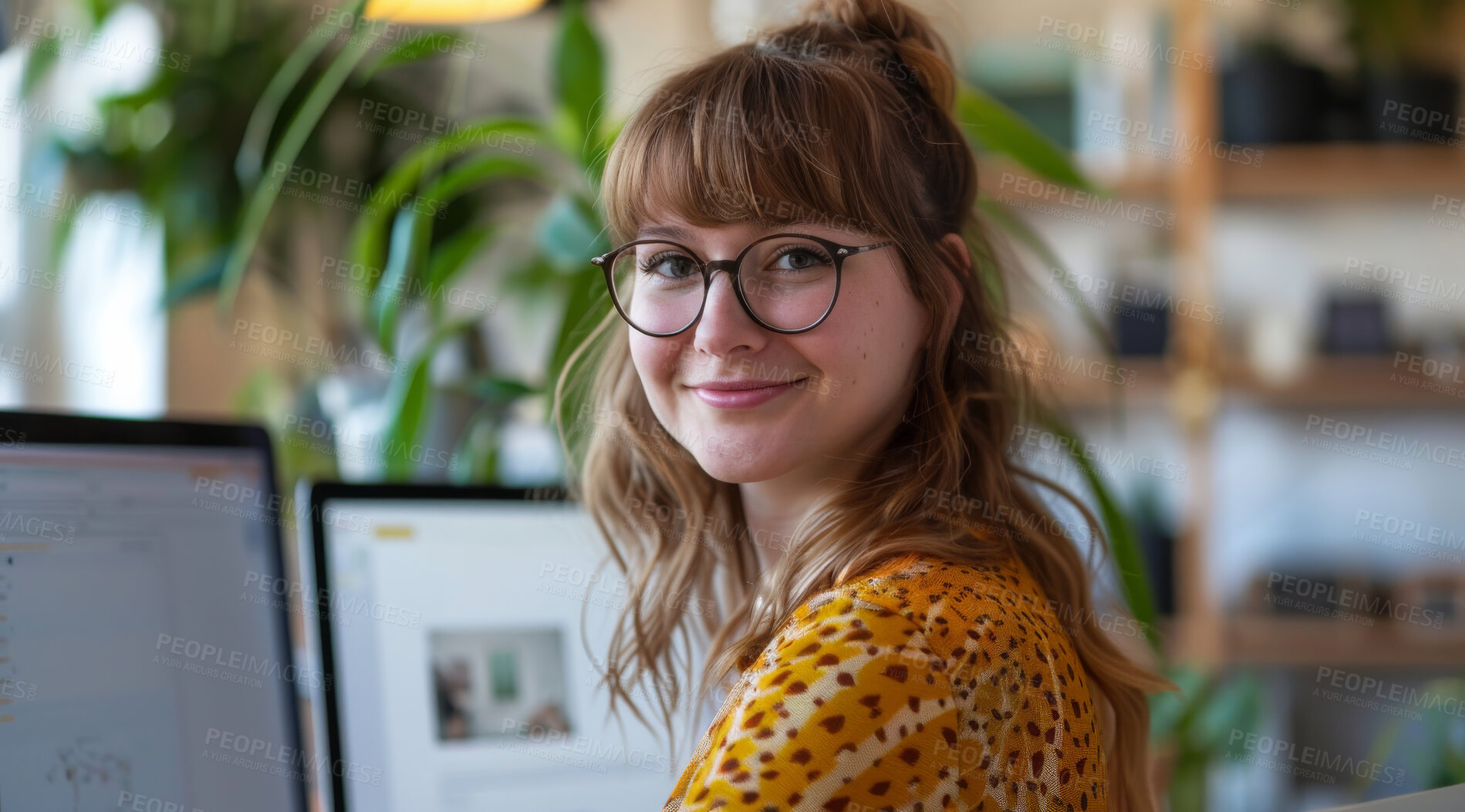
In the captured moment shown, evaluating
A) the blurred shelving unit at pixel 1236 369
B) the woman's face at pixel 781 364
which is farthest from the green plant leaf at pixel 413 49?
the blurred shelving unit at pixel 1236 369

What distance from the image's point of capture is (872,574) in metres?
0.64

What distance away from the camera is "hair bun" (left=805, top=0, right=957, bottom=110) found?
776 millimetres

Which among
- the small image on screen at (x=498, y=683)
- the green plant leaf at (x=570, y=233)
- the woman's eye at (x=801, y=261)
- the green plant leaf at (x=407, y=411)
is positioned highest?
the green plant leaf at (x=570, y=233)

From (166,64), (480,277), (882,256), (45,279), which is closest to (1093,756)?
(882,256)

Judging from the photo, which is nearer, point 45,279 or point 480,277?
point 45,279

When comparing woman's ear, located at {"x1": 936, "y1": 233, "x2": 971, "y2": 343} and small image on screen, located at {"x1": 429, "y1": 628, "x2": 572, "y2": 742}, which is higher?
woman's ear, located at {"x1": 936, "y1": 233, "x2": 971, "y2": 343}

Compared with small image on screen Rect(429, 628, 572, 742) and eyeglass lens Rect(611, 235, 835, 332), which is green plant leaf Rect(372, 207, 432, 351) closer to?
small image on screen Rect(429, 628, 572, 742)

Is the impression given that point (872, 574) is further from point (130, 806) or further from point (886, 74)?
point (130, 806)

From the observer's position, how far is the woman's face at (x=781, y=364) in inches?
26.4

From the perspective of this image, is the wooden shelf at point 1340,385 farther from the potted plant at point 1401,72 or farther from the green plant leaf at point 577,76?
the green plant leaf at point 577,76

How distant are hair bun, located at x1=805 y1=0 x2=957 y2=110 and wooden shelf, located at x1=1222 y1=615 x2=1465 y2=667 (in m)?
1.96

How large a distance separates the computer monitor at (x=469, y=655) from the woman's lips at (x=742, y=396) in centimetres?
30

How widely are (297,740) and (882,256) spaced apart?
1.83 feet

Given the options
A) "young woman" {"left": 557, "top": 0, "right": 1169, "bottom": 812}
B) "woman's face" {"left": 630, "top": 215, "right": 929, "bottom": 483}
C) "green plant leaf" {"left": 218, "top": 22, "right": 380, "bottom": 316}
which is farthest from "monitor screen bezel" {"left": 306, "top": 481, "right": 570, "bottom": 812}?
"green plant leaf" {"left": 218, "top": 22, "right": 380, "bottom": 316}
